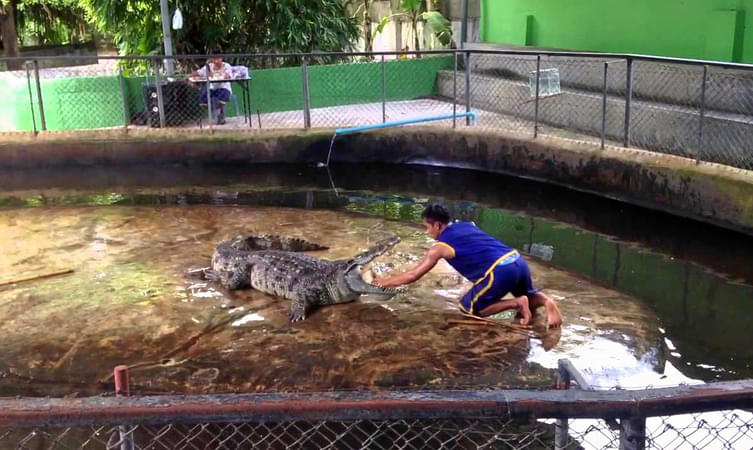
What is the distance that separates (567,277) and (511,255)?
136 centimetres

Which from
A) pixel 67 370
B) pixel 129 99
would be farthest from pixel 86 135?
pixel 67 370

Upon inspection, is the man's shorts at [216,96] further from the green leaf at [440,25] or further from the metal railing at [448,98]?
the green leaf at [440,25]

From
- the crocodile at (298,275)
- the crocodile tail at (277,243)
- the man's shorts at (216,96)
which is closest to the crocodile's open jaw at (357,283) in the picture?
the crocodile at (298,275)

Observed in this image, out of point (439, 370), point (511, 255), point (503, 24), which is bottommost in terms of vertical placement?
point (439, 370)

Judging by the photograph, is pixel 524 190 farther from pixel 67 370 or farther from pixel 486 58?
pixel 67 370

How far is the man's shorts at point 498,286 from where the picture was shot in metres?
5.07

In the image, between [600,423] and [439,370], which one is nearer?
[600,423]

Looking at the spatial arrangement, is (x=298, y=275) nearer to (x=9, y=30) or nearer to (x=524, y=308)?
(x=524, y=308)

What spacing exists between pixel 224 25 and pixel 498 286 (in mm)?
10667

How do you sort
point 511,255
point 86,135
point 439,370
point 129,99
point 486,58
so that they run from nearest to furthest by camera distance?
point 439,370
point 511,255
point 86,135
point 129,99
point 486,58

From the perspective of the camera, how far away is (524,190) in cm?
962

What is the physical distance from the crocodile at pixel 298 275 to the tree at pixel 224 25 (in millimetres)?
8830

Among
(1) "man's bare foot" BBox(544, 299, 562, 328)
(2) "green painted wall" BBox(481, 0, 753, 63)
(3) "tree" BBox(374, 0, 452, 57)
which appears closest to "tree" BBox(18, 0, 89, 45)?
(3) "tree" BBox(374, 0, 452, 57)

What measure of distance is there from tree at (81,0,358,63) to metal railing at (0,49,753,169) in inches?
22.3
